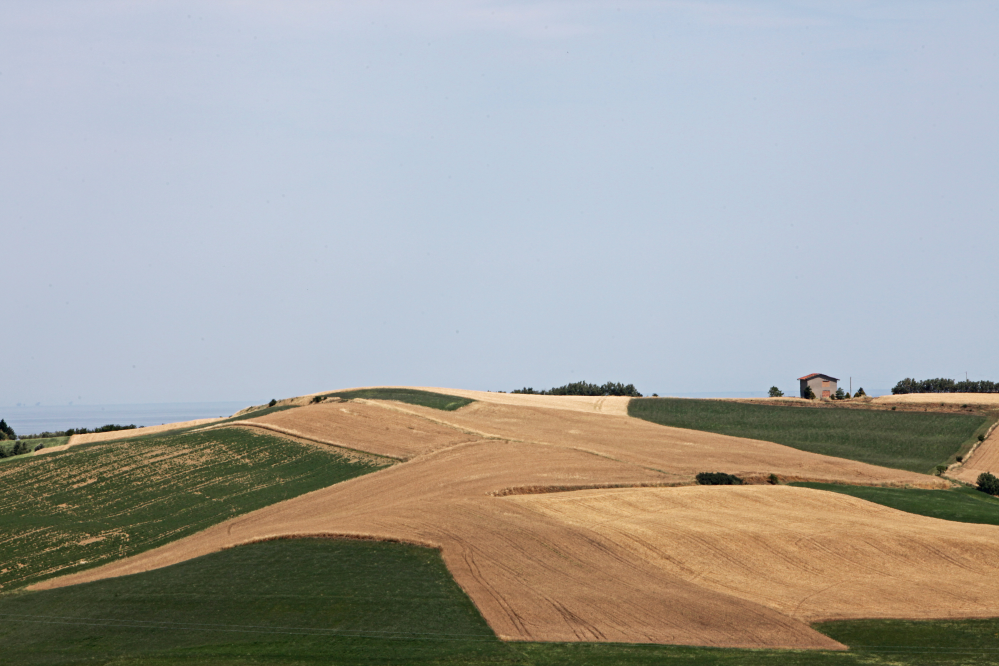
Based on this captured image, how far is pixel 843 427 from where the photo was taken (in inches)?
2968

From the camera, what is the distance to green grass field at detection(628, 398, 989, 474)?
65938mm

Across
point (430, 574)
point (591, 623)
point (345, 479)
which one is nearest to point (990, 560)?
point (591, 623)

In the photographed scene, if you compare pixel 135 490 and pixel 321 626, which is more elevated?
pixel 135 490

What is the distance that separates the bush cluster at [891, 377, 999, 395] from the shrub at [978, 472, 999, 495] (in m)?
66.7

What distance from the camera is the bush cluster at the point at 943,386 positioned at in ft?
390

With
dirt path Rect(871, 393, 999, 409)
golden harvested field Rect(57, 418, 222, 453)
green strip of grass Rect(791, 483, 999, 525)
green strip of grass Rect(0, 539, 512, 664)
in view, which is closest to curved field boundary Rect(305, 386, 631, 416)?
golden harvested field Rect(57, 418, 222, 453)

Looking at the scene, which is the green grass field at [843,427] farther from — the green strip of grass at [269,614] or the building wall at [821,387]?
the green strip of grass at [269,614]

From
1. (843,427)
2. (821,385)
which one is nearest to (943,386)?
(821,385)

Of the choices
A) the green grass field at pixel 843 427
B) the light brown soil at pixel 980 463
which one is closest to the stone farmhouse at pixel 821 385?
the green grass field at pixel 843 427

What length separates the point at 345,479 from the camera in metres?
53.5

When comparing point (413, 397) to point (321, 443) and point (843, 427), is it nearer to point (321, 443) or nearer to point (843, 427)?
point (321, 443)

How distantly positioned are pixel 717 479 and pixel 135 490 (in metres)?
35.0

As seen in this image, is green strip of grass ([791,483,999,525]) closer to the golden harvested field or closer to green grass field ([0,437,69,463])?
the golden harvested field

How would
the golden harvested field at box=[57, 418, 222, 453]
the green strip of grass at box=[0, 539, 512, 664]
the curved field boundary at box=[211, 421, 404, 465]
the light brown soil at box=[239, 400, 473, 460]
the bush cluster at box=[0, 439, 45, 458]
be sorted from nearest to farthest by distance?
1. the green strip of grass at box=[0, 539, 512, 664]
2. the curved field boundary at box=[211, 421, 404, 465]
3. the light brown soil at box=[239, 400, 473, 460]
4. the bush cluster at box=[0, 439, 45, 458]
5. the golden harvested field at box=[57, 418, 222, 453]
